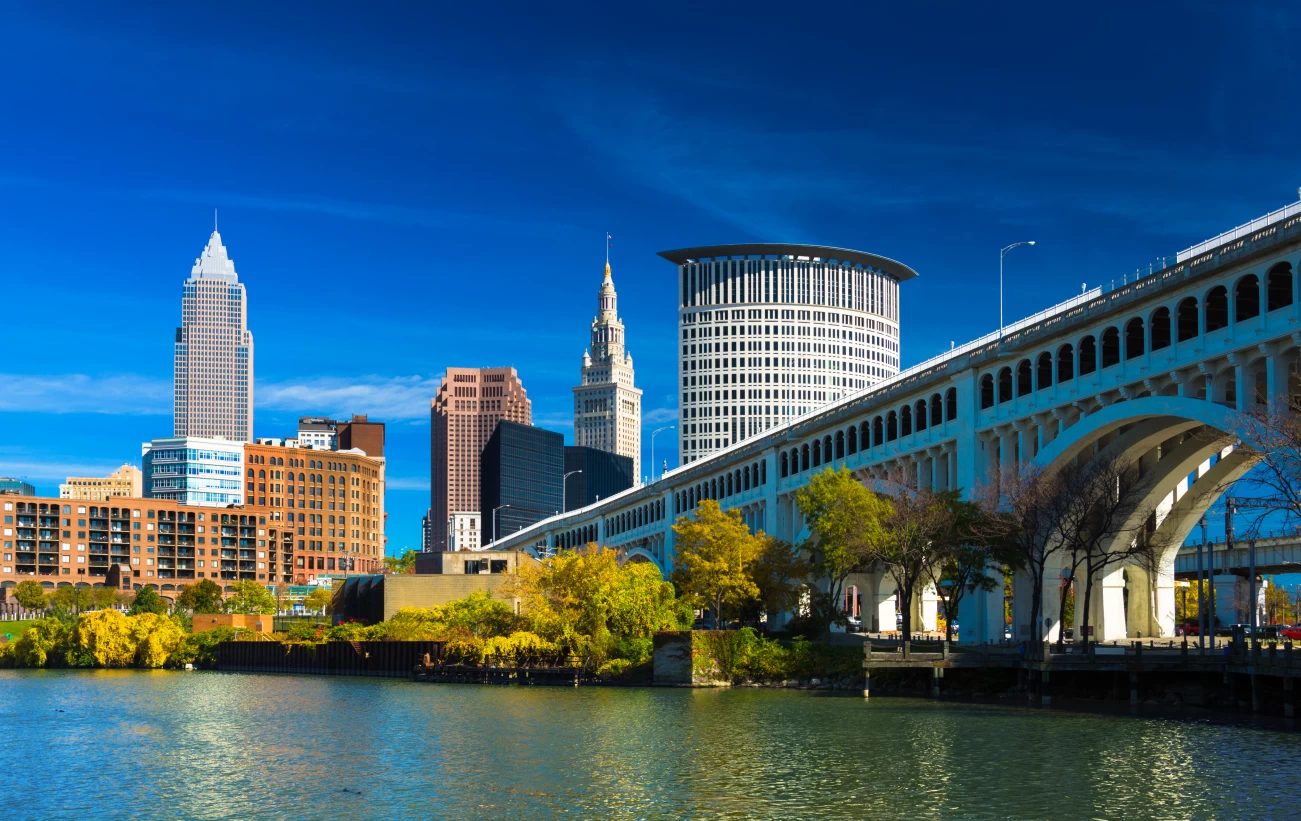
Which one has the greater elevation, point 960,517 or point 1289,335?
point 1289,335

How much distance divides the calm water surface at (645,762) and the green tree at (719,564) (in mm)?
26072

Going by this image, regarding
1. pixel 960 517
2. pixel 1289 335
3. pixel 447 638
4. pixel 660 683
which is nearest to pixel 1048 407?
pixel 960 517

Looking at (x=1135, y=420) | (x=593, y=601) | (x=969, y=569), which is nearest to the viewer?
(x=1135, y=420)

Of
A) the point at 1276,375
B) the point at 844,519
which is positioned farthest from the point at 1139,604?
the point at 1276,375

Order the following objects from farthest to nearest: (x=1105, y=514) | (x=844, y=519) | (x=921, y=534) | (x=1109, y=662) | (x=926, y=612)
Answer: (x=926, y=612), (x=844, y=519), (x=921, y=534), (x=1105, y=514), (x=1109, y=662)

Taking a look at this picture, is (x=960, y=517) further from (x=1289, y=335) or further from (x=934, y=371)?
(x=1289, y=335)

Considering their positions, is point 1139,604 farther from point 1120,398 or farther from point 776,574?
point 776,574

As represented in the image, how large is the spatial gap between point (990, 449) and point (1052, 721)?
3376 centimetres

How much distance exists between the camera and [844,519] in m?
101

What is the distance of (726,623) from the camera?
126 m

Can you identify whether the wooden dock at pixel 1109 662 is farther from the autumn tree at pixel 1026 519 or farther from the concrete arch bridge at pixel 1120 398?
the concrete arch bridge at pixel 1120 398

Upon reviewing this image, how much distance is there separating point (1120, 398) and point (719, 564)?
129 feet

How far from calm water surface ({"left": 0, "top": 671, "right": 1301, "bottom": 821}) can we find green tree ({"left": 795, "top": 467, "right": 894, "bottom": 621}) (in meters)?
13.5

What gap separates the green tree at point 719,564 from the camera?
4486 inches
